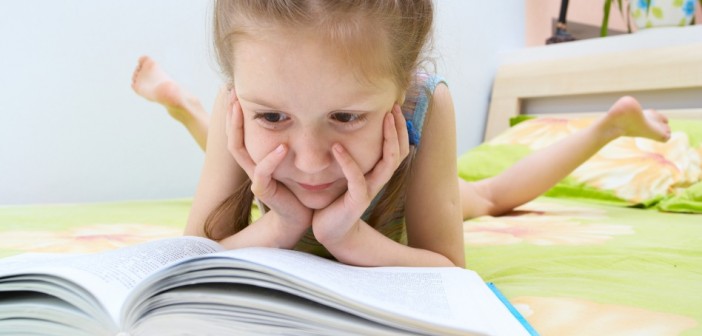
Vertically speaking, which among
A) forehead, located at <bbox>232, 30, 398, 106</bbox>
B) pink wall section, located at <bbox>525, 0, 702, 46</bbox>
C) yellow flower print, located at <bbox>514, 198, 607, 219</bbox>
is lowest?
yellow flower print, located at <bbox>514, 198, 607, 219</bbox>

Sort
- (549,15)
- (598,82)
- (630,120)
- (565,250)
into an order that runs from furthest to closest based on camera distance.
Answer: (549,15) < (598,82) < (630,120) < (565,250)

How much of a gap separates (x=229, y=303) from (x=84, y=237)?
2.06ft

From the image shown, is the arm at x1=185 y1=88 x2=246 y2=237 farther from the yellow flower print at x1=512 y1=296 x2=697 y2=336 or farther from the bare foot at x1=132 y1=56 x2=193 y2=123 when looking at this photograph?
the bare foot at x1=132 y1=56 x2=193 y2=123

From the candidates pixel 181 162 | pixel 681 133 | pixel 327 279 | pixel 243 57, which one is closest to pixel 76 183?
pixel 181 162

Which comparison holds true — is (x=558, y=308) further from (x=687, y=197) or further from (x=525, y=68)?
(x=525, y=68)

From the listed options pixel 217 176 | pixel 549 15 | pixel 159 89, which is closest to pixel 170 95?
pixel 159 89

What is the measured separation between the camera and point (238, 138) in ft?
2.16

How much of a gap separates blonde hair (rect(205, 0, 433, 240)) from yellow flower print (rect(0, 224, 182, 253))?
357mm

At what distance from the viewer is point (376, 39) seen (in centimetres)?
60

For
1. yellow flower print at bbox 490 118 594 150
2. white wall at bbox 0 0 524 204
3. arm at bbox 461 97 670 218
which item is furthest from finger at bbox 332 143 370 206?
yellow flower print at bbox 490 118 594 150

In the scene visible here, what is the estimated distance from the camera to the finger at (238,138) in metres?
0.65

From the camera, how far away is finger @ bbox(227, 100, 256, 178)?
650 mm

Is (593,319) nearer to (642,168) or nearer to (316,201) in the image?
(316,201)

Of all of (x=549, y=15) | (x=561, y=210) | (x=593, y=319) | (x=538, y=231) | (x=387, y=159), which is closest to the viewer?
(x=593, y=319)
